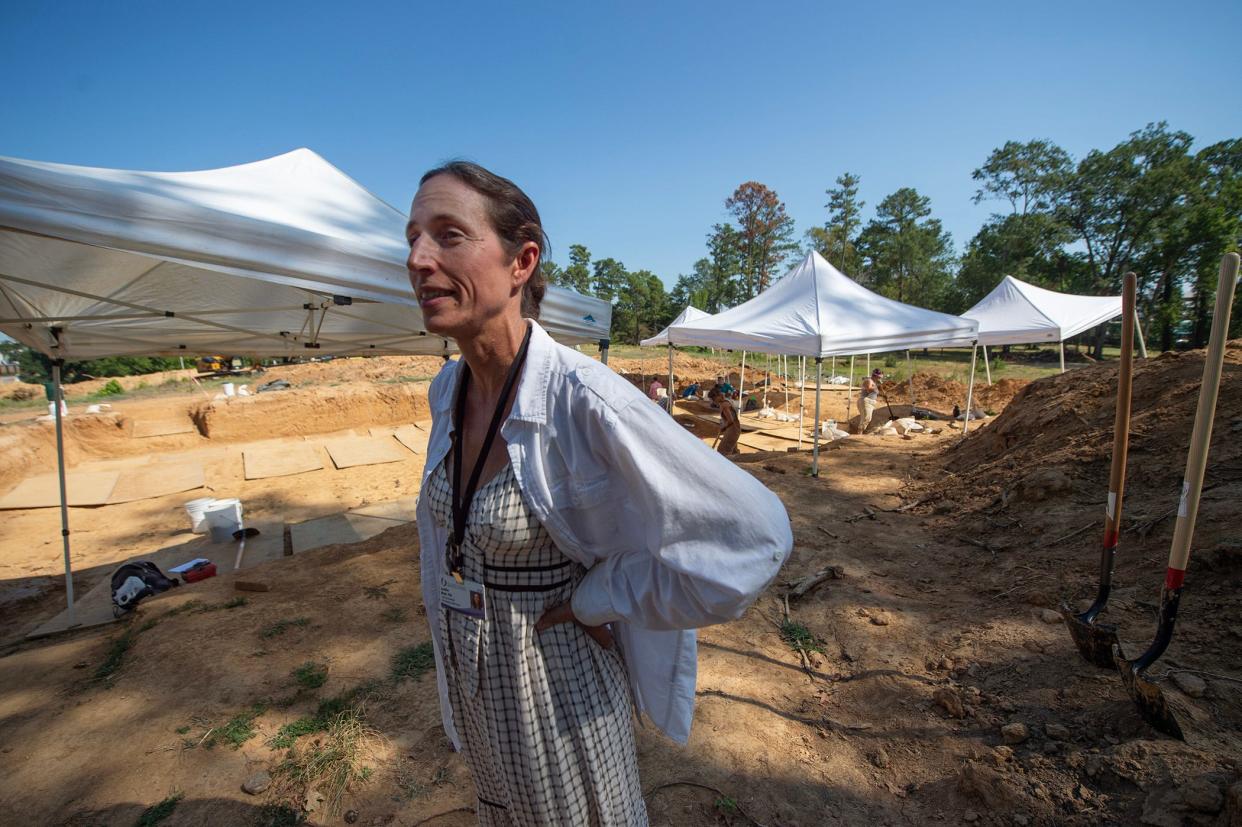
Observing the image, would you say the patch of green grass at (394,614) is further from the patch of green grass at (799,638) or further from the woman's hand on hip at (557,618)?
the woman's hand on hip at (557,618)

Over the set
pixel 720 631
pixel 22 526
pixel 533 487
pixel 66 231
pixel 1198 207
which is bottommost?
pixel 22 526

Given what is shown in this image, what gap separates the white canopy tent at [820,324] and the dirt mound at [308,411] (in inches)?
335

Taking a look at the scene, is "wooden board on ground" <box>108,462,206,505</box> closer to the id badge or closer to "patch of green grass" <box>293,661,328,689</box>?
"patch of green grass" <box>293,661,328,689</box>

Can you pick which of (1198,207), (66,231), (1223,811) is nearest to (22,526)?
(66,231)

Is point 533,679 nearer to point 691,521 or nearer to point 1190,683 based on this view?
point 691,521

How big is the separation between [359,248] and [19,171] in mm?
1324

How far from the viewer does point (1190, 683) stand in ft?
7.07

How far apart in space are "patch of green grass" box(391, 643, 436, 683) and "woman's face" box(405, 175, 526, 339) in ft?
8.37

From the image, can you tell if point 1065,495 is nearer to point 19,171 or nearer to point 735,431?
point 735,431

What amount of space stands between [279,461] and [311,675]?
8.28 m

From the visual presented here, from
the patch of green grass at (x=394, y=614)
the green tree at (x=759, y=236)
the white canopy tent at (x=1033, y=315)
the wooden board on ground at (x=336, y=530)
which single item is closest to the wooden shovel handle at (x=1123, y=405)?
the patch of green grass at (x=394, y=614)

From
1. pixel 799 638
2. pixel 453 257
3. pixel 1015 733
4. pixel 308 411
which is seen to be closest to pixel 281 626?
pixel 799 638

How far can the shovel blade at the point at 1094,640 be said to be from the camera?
7.77 feet

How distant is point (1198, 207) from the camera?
82.2 feet
